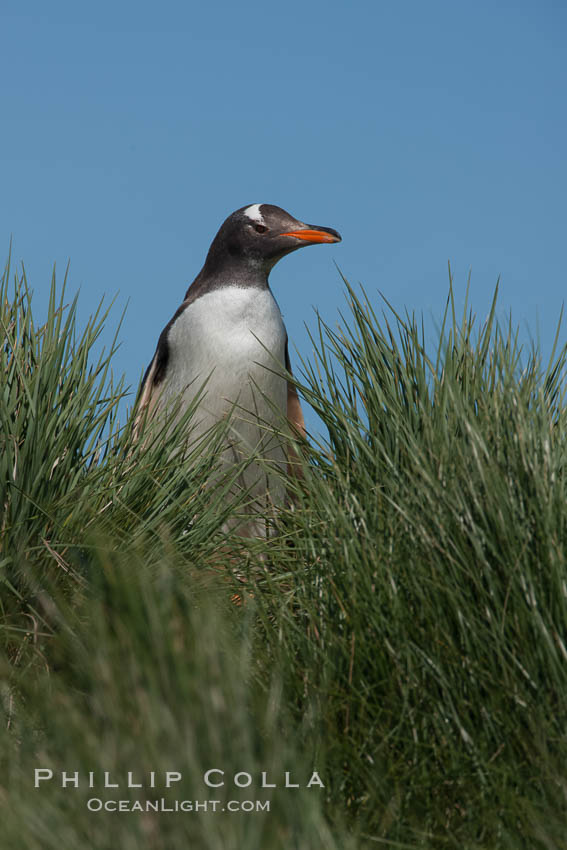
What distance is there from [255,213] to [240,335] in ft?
1.97

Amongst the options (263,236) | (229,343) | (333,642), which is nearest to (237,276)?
(263,236)

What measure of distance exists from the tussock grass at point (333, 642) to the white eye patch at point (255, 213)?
1294 millimetres

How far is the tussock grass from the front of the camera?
1.26 meters

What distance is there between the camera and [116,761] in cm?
123

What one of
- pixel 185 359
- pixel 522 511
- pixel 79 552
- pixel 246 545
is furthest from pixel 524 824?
pixel 185 359

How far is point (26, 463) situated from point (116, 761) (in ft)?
5.79

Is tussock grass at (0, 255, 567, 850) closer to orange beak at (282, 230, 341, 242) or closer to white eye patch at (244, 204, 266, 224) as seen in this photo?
orange beak at (282, 230, 341, 242)

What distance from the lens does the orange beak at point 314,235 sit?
152 inches

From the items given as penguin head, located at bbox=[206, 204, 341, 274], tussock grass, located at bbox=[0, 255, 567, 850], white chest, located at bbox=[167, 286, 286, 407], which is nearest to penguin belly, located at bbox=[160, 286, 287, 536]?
white chest, located at bbox=[167, 286, 286, 407]

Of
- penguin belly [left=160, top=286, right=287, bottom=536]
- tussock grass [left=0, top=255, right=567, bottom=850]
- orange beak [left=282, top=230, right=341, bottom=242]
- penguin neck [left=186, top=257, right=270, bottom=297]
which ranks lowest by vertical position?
tussock grass [left=0, top=255, right=567, bottom=850]

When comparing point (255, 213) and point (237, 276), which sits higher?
point (255, 213)

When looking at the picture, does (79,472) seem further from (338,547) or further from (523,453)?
(523,453)

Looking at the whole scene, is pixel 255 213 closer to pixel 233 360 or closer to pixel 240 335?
pixel 240 335

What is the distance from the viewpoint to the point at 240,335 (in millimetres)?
3918
